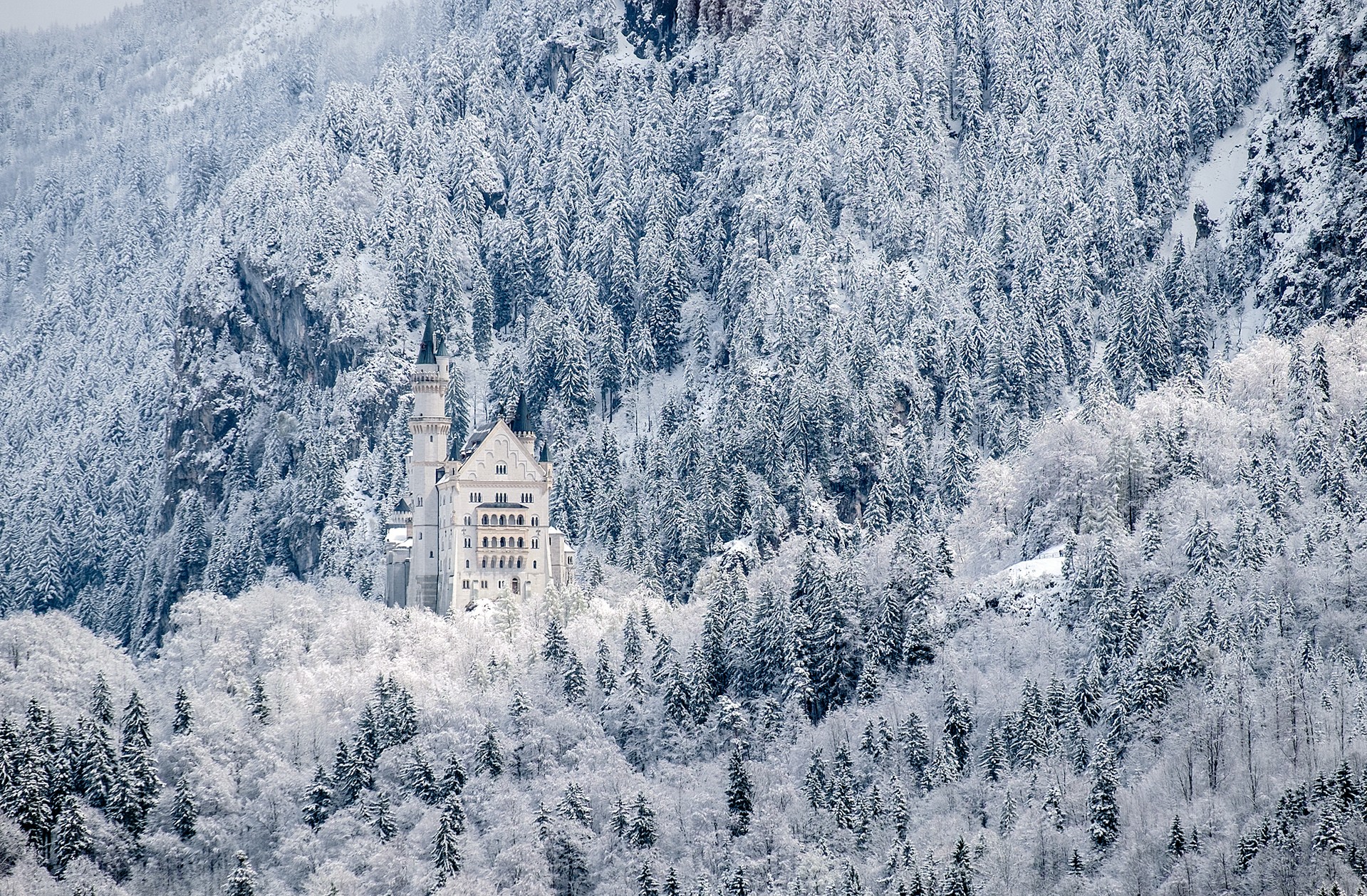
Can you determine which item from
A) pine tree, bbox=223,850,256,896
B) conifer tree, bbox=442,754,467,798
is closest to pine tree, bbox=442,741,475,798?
conifer tree, bbox=442,754,467,798

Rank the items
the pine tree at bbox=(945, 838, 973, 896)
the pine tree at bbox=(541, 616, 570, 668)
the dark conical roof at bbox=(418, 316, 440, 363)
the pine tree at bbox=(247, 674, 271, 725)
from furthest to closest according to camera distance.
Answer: the dark conical roof at bbox=(418, 316, 440, 363), the pine tree at bbox=(541, 616, 570, 668), the pine tree at bbox=(247, 674, 271, 725), the pine tree at bbox=(945, 838, 973, 896)

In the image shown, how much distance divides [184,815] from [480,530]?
161 feet

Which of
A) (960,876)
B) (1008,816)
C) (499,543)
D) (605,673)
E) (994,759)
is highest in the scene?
(994,759)

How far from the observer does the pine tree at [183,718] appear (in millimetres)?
114312

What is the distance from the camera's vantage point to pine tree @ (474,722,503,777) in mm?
110500

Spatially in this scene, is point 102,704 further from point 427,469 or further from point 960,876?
point 960,876

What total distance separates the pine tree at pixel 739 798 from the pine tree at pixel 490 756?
1513 centimetres

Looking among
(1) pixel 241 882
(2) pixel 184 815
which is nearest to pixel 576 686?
(2) pixel 184 815

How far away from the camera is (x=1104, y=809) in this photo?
92812mm

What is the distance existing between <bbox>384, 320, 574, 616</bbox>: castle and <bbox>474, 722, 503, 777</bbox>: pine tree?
122 ft

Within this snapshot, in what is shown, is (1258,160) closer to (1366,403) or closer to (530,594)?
(1366,403)

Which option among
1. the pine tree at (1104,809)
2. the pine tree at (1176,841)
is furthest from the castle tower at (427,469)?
the pine tree at (1176,841)

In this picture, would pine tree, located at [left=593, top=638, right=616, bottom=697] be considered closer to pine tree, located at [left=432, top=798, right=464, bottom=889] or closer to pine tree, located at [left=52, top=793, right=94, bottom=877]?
pine tree, located at [left=432, top=798, right=464, bottom=889]

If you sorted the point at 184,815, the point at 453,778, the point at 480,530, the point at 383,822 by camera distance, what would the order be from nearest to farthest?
the point at 383,822
the point at 184,815
the point at 453,778
the point at 480,530
